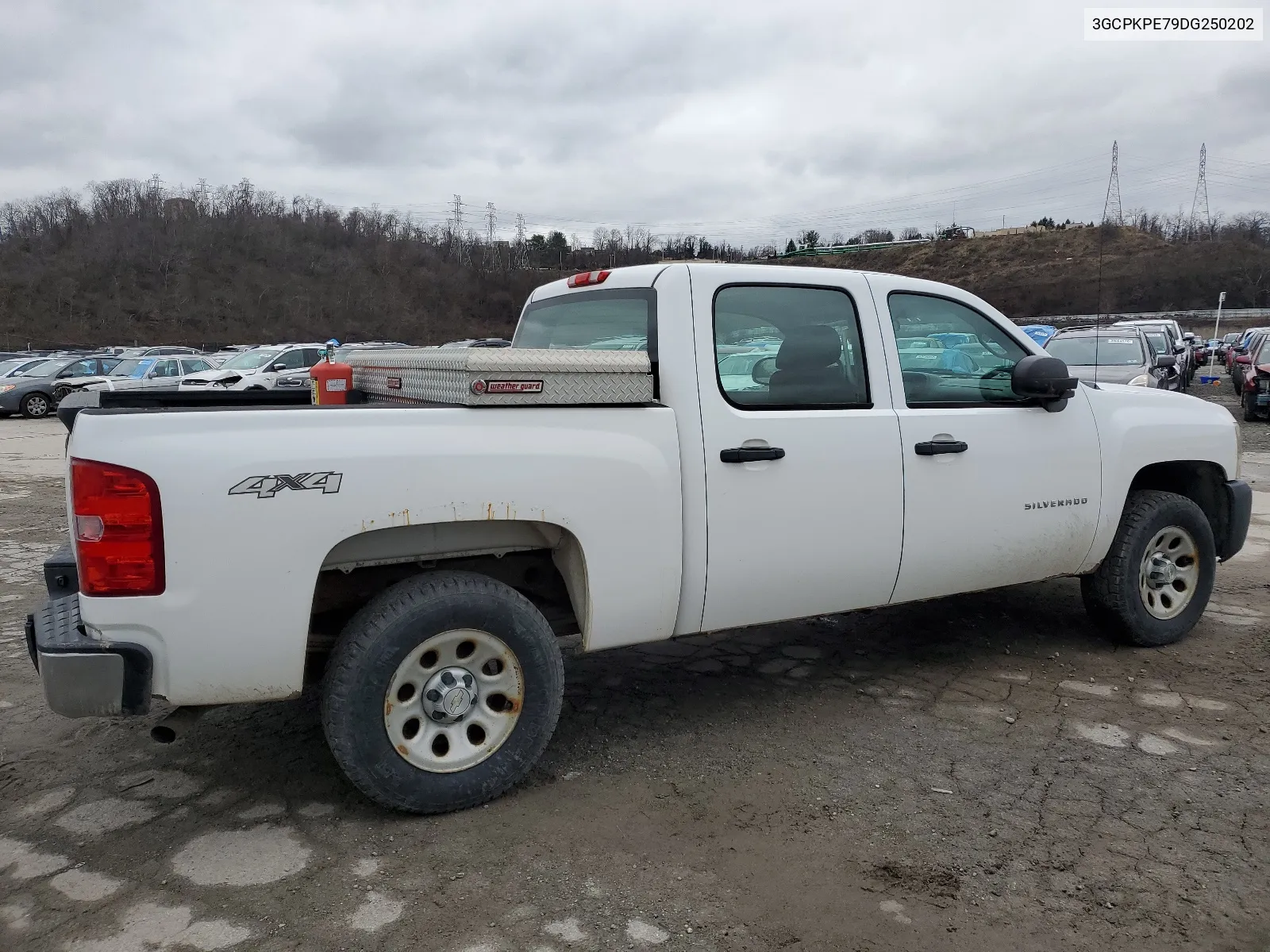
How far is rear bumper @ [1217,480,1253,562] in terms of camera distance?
5438mm

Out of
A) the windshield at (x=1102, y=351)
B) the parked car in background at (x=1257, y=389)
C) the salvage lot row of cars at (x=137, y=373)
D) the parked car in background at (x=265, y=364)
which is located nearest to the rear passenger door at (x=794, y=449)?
the windshield at (x=1102, y=351)

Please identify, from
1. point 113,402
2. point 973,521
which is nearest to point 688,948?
point 973,521

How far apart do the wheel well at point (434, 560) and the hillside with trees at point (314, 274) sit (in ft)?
165

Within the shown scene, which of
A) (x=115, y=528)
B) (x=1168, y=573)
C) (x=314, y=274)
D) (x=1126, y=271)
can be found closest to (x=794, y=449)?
(x=115, y=528)

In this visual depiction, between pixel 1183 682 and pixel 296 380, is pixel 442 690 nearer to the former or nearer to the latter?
pixel 1183 682

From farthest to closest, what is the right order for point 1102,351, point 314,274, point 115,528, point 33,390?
point 314,274 → point 33,390 → point 1102,351 → point 115,528

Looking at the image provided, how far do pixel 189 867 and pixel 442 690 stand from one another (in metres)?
0.93

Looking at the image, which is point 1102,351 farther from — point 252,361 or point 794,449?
point 252,361

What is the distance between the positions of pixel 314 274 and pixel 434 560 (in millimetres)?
81418

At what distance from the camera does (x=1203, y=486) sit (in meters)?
5.57

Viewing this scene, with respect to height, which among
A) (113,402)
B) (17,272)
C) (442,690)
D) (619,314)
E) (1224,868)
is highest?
(17,272)

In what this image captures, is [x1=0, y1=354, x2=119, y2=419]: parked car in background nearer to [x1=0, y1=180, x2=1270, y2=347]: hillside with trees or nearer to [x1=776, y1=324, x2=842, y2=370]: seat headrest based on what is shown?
[x1=776, y1=324, x2=842, y2=370]: seat headrest

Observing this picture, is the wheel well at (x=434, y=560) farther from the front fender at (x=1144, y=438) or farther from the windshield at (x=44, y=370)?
the windshield at (x=44, y=370)

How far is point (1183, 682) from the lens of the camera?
474cm
